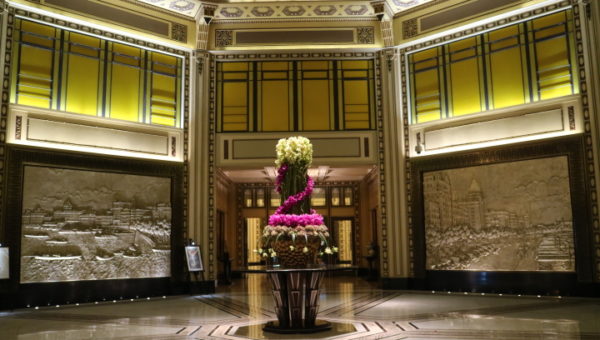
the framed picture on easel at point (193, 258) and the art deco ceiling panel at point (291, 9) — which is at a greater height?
the art deco ceiling panel at point (291, 9)

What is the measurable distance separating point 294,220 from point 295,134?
5.97 meters

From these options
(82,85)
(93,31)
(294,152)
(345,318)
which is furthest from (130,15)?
(345,318)

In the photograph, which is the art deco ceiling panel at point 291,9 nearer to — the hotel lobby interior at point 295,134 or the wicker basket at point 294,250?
the hotel lobby interior at point 295,134

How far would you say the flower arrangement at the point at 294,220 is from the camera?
5.82 meters

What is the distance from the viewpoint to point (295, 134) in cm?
1173

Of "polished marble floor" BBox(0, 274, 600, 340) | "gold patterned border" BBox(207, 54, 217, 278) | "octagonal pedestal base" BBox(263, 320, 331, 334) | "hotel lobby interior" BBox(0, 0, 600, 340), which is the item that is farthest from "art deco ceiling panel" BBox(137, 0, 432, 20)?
"octagonal pedestal base" BBox(263, 320, 331, 334)

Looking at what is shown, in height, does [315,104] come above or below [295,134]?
above

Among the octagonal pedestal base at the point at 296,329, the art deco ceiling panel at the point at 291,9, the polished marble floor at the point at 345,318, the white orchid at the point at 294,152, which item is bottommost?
the polished marble floor at the point at 345,318

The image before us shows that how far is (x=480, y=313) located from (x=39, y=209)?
7.09 metres

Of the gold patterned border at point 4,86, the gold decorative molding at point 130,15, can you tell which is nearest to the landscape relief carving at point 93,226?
the gold patterned border at point 4,86

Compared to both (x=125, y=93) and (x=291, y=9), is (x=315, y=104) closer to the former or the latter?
(x=291, y=9)

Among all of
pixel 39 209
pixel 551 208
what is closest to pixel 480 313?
pixel 551 208

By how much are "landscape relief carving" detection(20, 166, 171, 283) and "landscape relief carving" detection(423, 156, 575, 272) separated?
17.4 feet

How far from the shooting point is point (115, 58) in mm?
10703
